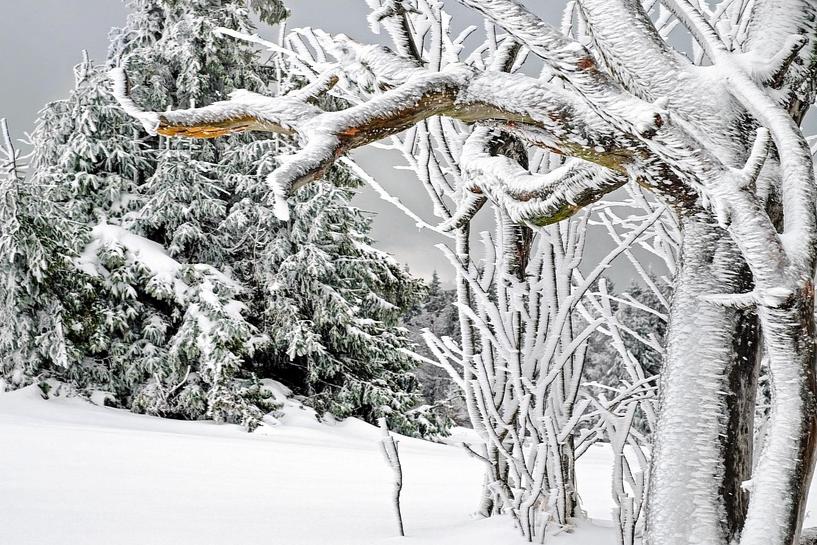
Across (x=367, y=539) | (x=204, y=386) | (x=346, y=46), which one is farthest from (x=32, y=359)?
(x=346, y=46)

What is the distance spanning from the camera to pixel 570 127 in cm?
150

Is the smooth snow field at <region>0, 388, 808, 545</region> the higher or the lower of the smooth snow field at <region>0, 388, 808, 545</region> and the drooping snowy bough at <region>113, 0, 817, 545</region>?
the lower

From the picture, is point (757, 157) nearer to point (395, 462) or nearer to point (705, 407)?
point (705, 407)

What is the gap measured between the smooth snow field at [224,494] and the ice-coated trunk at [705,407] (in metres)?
0.99

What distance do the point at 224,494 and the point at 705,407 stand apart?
2.79 m

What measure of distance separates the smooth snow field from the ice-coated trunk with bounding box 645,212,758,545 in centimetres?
99

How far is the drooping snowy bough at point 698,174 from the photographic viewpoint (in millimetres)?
1184

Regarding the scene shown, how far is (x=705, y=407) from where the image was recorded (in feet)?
4.58

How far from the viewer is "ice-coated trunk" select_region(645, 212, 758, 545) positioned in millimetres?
1365

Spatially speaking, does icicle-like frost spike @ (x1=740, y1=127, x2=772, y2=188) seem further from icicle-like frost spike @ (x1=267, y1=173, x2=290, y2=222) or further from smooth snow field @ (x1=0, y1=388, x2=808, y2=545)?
smooth snow field @ (x1=0, y1=388, x2=808, y2=545)

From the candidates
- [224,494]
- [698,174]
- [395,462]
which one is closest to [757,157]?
[698,174]

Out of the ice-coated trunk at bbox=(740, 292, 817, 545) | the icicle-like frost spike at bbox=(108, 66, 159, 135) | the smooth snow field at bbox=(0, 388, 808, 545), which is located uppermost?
the icicle-like frost spike at bbox=(108, 66, 159, 135)

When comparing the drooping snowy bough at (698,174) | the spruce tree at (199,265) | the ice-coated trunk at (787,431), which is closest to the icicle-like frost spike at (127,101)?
the drooping snowy bough at (698,174)

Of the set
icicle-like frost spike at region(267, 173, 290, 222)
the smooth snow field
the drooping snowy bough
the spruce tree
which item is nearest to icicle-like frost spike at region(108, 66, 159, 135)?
the drooping snowy bough
